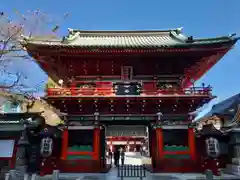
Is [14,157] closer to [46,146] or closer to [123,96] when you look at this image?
[46,146]

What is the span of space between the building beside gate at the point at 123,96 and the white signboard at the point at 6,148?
374 cm

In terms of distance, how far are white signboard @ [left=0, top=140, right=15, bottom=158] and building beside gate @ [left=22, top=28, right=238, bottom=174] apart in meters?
3.74

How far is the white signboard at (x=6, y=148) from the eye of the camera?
53.9 feet

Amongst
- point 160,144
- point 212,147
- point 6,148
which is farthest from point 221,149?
point 6,148

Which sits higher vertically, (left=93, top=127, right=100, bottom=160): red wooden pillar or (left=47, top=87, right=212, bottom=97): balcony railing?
(left=47, top=87, right=212, bottom=97): balcony railing

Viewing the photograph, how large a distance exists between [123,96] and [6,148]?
10.3 m

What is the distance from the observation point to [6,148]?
16.6 meters

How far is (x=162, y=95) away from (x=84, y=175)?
751 centimetres

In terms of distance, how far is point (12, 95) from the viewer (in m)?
14.2

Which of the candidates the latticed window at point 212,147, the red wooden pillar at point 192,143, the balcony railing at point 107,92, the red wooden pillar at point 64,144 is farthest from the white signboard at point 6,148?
the latticed window at point 212,147

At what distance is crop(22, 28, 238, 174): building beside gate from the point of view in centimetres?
1469

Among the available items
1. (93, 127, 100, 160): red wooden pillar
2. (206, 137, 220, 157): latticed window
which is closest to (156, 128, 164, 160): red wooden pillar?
(206, 137, 220, 157): latticed window

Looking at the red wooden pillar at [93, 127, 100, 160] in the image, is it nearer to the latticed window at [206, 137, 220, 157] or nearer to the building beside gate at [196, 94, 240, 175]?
the building beside gate at [196, 94, 240, 175]

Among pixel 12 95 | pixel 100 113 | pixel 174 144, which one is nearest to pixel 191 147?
pixel 174 144
